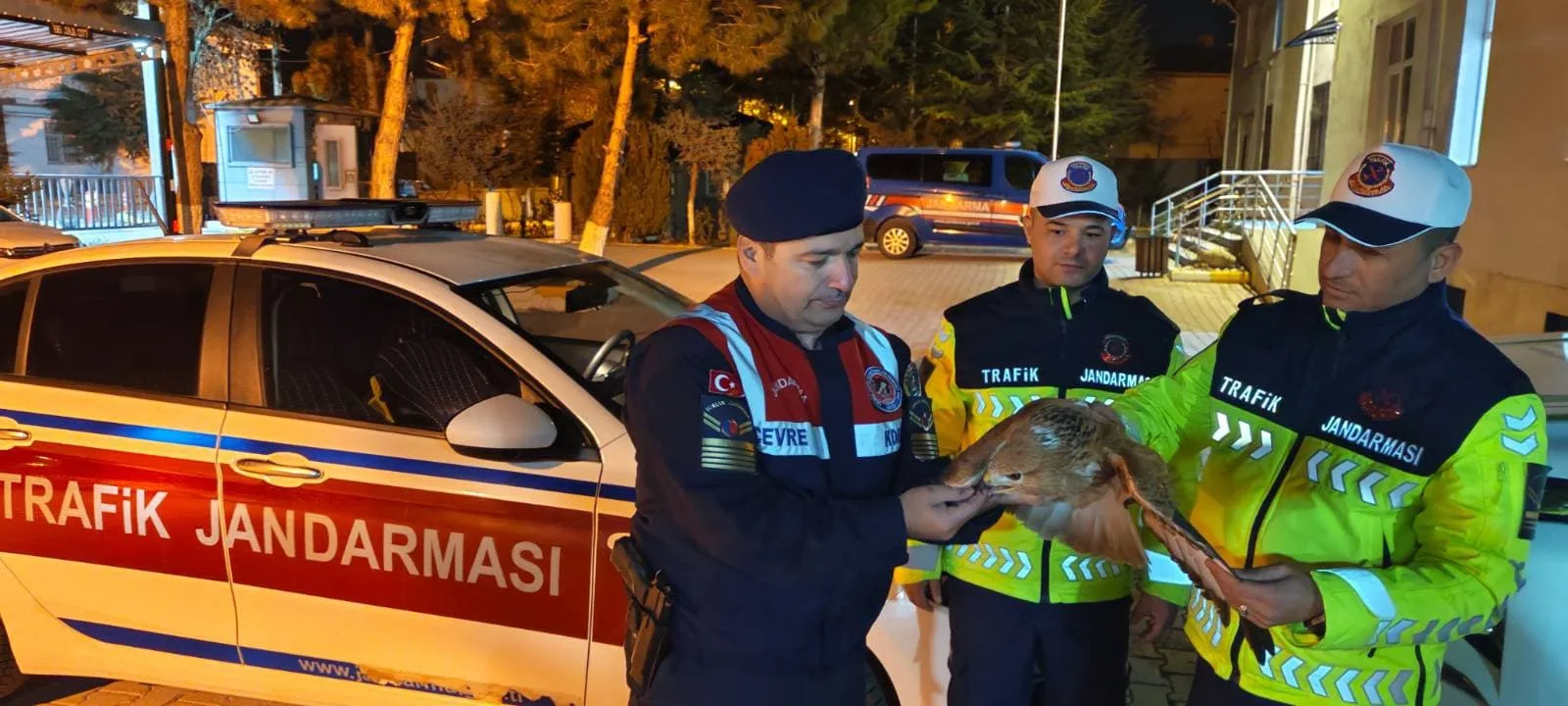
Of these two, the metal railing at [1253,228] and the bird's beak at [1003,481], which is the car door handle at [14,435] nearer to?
the bird's beak at [1003,481]

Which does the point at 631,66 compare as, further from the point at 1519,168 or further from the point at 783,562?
the point at 783,562

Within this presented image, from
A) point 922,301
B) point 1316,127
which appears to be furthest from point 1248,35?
point 922,301

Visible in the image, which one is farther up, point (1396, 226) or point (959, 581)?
point (1396, 226)

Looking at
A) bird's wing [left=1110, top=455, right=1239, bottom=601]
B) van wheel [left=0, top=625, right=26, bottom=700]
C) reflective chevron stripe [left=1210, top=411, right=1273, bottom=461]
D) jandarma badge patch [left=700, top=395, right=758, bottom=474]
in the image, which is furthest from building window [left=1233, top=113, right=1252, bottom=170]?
jandarma badge patch [left=700, top=395, right=758, bottom=474]

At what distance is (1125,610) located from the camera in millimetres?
2381

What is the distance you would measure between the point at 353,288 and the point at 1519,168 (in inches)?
316

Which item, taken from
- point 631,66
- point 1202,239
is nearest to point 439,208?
point 631,66

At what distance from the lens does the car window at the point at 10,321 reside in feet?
10.6

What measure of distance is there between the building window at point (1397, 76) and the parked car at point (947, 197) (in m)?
7.54

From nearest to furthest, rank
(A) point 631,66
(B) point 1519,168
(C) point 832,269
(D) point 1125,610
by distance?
(C) point 832,269 < (D) point 1125,610 < (B) point 1519,168 < (A) point 631,66

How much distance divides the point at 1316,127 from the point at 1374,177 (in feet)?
57.8

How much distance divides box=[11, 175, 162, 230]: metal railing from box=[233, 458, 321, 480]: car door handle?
1565cm

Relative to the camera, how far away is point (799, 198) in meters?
1.56

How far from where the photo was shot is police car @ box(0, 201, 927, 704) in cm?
261
